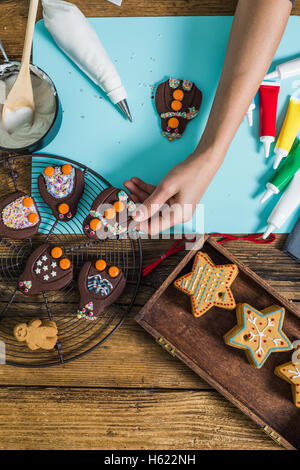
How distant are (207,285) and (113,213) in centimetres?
26

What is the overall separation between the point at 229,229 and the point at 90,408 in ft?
1.79

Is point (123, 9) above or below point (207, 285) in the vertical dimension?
above

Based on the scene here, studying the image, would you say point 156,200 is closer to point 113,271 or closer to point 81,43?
point 113,271

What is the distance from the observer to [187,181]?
2.58ft

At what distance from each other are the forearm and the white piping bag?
242 millimetres

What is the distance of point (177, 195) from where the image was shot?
800 mm

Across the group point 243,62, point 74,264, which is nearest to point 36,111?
point 74,264

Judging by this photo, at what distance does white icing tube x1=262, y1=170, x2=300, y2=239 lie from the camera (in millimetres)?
852

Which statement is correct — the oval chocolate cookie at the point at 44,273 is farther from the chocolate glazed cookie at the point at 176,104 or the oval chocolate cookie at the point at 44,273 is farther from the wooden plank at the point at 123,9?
the wooden plank at the point at 123,9

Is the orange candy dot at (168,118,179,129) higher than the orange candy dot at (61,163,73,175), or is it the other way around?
the orange candy dot at (168,118,179,129)

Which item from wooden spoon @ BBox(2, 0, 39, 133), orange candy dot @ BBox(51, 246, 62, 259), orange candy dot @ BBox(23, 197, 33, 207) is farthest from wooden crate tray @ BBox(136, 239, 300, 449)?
wooden spoon @ BBox(2, 0, 39, 133)

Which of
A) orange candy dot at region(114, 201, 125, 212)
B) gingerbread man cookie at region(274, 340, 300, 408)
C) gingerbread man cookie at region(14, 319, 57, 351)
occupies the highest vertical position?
orange candy dot at region(114, 201, 125, 212)

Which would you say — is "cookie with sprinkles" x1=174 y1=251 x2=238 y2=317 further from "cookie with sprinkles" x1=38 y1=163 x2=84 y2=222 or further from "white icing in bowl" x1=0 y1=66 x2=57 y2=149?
"white icing in bowl" x1=0 y1=66 x2=57 y2=149

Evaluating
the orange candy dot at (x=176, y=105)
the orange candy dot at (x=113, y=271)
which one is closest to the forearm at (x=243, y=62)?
the orange candy dot at (x=176, y=105)
